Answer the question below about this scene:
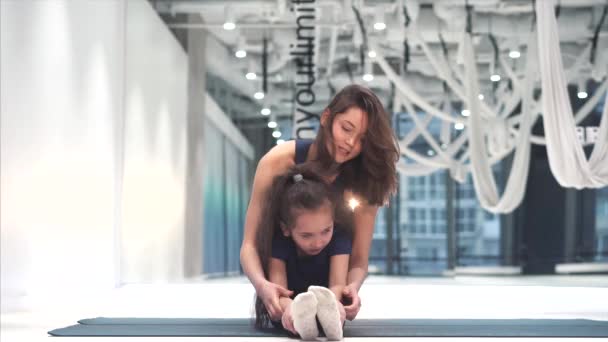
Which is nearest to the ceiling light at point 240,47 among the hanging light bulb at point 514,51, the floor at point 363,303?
the floor at point 363,303

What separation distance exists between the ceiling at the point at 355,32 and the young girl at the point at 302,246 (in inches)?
193

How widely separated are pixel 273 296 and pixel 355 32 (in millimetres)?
5651

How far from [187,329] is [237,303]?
7.20ft

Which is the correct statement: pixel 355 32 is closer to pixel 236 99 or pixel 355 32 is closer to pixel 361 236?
pixel 236 99

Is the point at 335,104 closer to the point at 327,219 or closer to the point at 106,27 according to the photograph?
the point at 327,219

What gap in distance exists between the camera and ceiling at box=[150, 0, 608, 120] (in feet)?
25.1

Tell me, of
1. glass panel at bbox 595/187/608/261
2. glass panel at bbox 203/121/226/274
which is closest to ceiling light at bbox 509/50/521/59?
glass panel at bbox 595/187/608/261

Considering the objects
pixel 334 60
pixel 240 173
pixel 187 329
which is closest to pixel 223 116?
pixel 240 173

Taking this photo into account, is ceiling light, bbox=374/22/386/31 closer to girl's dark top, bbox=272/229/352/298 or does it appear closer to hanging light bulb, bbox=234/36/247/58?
hanging light bulb, bbox=234/36/247/58

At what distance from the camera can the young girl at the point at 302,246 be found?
2.52 meters

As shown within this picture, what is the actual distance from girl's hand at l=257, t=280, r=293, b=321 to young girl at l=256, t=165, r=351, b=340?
0.7 inches

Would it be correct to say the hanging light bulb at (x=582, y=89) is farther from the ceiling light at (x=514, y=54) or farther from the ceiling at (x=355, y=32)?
the ceiling light at (x=514, y=54)

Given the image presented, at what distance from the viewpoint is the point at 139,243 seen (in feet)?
24.2

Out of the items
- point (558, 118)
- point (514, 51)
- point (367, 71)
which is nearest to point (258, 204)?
point (558, 118)
